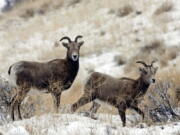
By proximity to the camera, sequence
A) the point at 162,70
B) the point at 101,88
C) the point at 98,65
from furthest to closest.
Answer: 1. the point at 98,65
2. the point at 162,70
3. the point at 101,88

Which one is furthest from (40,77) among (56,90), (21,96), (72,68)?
(72,68)

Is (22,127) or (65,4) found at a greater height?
(65,4)

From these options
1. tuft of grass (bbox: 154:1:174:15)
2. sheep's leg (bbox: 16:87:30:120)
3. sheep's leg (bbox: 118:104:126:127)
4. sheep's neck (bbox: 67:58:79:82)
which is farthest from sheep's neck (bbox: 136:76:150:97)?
tuft of grass (bbox: 154:1:174:15)

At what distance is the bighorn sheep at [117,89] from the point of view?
33.4 ft

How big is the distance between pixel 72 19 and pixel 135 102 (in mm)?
14492

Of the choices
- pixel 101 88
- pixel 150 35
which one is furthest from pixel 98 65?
pixel 101 88

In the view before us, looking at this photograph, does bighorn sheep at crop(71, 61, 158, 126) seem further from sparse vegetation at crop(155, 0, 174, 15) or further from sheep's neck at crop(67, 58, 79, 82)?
sparse vegetation at crop(155, 0, 174, 15)

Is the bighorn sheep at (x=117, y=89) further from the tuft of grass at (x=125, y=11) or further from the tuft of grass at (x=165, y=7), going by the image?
the tuft of grass at (x=125, y=11)

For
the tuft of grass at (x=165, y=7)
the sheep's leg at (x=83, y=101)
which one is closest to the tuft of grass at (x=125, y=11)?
the tuft of grass at (x=165, y=7)

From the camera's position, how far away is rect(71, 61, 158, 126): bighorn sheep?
10172mm

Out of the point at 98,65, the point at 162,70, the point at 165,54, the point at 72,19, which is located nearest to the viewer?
the point at 162,70

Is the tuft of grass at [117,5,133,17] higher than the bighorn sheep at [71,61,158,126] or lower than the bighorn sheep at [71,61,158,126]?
higher

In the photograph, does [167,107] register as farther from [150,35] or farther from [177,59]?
[150,35]

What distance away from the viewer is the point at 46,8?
2853 centimetres
